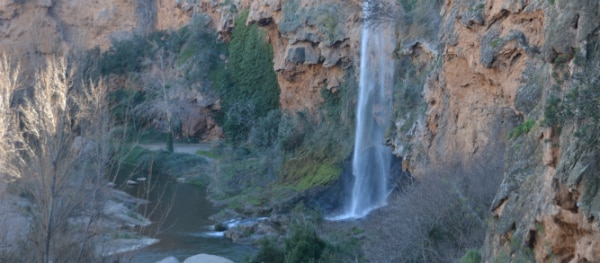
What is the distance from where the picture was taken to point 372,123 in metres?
30.3

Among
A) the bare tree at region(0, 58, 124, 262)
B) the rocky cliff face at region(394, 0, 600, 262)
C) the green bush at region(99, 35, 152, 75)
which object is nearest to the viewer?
the rocky cliff face at region(394, 0, 600, 262)

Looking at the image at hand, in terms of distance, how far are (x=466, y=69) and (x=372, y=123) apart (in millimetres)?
10797

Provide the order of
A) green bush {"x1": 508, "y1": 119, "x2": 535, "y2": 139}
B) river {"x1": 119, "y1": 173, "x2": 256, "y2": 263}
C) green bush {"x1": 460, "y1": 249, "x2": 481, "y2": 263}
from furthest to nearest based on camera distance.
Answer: river {"x1": 119, "y1": 173, "x2": 256, "y2": 263}, green bush {"x1": 460, "y1": 249, "x2": 481, "y2": 263}, green bush {"x1": 508, "y1": 119, "x2": 535, "y2": 139}

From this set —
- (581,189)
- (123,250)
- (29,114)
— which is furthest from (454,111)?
(581,189)

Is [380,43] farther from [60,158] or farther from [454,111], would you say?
[60,158]

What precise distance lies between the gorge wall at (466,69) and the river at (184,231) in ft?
21.1

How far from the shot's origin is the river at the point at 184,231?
74.8 feet

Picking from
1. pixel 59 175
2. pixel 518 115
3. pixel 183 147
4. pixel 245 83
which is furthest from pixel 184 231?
pixel 245 83

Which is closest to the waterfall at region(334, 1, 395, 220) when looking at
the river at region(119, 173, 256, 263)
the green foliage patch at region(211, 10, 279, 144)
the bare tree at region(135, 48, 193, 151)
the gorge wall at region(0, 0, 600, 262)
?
the gorge wall at region(0, 0, 600, 262)

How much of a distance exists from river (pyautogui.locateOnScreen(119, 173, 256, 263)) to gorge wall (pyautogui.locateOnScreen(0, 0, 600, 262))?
21.1 ft

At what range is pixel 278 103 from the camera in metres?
38.8

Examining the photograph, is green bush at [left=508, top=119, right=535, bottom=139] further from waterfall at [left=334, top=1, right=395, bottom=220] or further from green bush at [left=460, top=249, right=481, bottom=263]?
waterfall at [left=334, top=1, right=395, bottom=220]

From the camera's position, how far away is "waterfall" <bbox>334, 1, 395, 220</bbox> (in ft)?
92.9

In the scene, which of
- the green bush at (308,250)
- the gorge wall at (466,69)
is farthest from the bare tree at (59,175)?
the gorge wall at (466,69)
